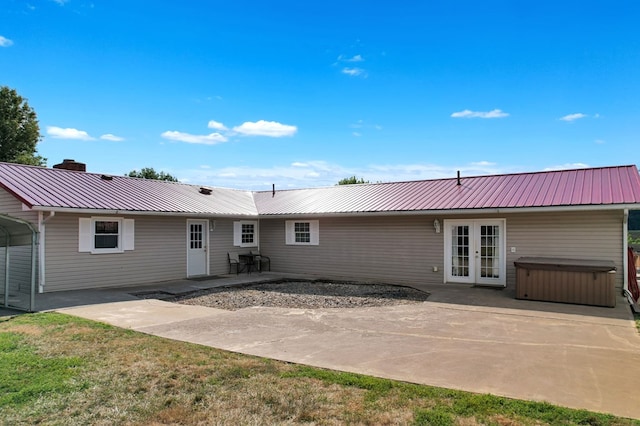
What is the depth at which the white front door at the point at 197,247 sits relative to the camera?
15.0 meters

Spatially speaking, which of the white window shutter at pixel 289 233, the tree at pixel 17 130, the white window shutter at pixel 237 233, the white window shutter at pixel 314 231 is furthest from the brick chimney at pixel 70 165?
the tree at pixel 17 130

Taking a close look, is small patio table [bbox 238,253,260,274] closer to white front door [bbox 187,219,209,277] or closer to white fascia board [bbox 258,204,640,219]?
white front door [bbox 187,219,209,277]

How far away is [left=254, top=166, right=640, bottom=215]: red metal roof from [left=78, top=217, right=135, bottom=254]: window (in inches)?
217

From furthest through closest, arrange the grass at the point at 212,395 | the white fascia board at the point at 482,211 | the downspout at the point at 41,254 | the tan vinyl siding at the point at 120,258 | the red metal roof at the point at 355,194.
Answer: the tan vinyl siding at the point at 120,258, the red metal roof at the point at 355,194, the downspout at the point at 41,254, the white fascia board at the point at 482,211, the grass at the point at 212,395

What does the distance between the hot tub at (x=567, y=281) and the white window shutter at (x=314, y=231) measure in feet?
24.7

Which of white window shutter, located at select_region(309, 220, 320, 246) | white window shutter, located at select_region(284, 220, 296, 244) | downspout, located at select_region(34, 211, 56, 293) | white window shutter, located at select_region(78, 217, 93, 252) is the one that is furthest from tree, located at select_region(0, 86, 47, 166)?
white window shutter, located at select_region(309, 220, 320, 246)

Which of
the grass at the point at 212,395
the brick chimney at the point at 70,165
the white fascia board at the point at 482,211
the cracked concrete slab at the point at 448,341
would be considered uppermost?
the brick chimney at the point at 70,165

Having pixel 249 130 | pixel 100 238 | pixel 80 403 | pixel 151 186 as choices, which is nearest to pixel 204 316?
pixel 80 403

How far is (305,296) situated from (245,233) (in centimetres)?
684

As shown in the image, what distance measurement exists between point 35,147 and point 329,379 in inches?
1452

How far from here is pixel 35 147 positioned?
3278 centimetres

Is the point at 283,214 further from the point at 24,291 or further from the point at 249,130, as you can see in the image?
the point at 249,130

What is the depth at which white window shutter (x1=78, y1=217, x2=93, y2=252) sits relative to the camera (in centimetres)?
1177

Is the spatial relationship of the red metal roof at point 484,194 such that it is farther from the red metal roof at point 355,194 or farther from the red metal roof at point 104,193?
the red metal roof at point 104,193
